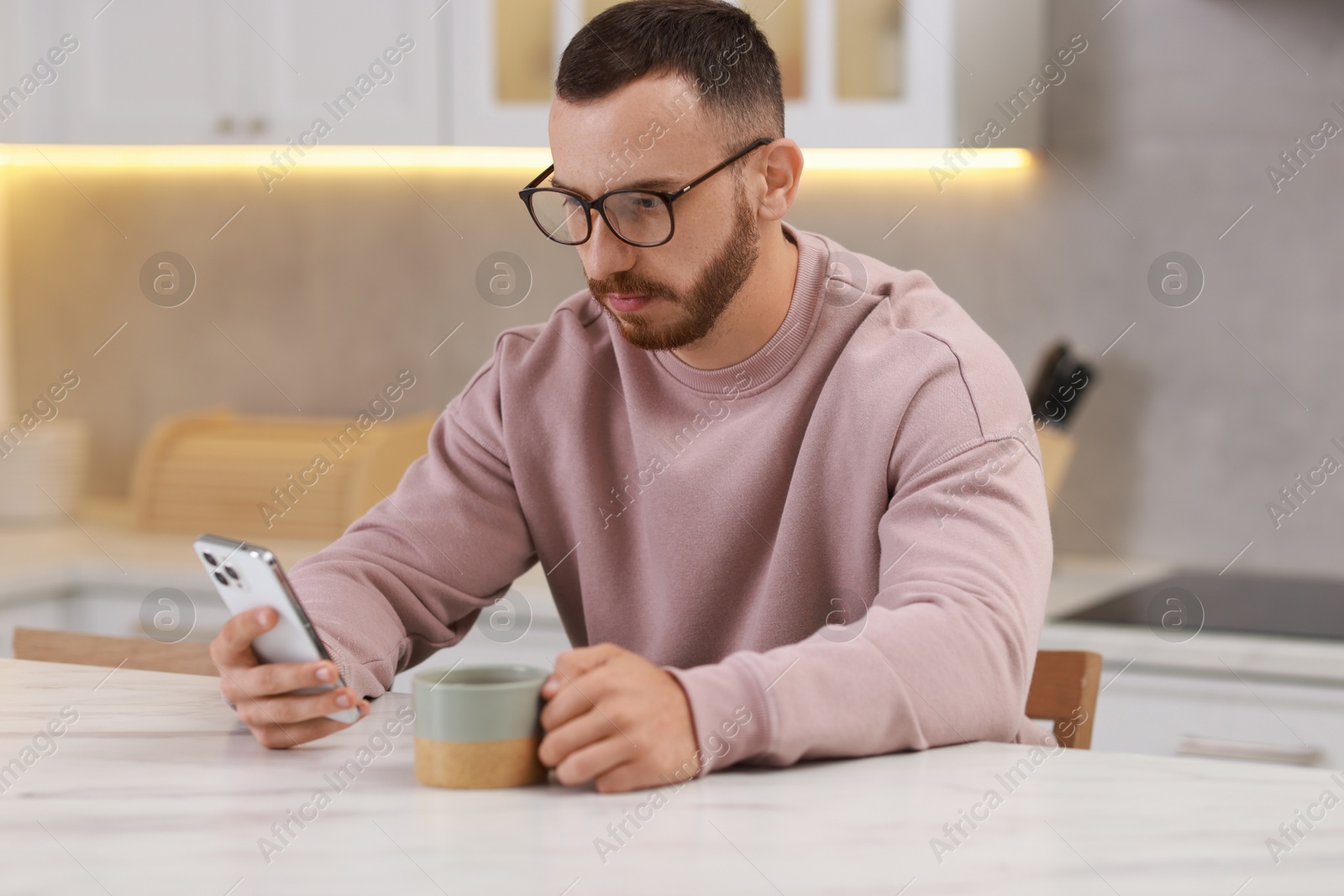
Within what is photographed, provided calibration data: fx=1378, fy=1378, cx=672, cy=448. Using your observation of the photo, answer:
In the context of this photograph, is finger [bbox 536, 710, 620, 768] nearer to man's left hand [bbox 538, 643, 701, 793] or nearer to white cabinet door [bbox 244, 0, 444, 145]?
man's left hand [bbox 538, 643, 701, 793]

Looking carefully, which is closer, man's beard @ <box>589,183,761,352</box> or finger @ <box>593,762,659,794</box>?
finger @ <box>593,762,659,794</box>

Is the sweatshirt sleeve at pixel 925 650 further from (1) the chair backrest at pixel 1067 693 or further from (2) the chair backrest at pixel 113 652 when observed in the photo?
(2) the chair backrest at pixel 113 652

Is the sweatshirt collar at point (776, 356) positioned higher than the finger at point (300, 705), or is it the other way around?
the sweatshirt collar at point (776, 356)

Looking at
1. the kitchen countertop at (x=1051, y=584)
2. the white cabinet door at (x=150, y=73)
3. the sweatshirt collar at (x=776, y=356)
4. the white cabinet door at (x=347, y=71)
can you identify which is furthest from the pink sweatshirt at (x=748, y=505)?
the white cabinet door at (x=150, y=73)

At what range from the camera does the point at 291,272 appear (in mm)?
2807

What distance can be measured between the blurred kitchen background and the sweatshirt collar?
835 millimetres

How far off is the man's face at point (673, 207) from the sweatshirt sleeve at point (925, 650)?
253 millimetres

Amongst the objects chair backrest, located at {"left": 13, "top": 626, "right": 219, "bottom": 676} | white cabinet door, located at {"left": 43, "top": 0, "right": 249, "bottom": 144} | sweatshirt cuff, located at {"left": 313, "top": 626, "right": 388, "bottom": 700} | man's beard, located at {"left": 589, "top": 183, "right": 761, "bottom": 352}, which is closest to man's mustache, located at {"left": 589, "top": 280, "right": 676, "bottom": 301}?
man's beard, located at {"left": 589, "top": 183, "right": 761, "bottom": 352}

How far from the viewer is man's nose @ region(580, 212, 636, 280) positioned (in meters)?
1.14

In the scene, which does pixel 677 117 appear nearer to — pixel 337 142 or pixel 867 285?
pixel 867 285

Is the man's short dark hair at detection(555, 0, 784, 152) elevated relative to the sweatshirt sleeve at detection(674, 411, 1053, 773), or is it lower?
elevated

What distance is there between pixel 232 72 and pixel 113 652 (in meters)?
1.50

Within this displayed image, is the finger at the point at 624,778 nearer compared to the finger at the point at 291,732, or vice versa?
the finger at the point at 624,778

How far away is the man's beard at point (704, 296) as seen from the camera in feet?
3.93
